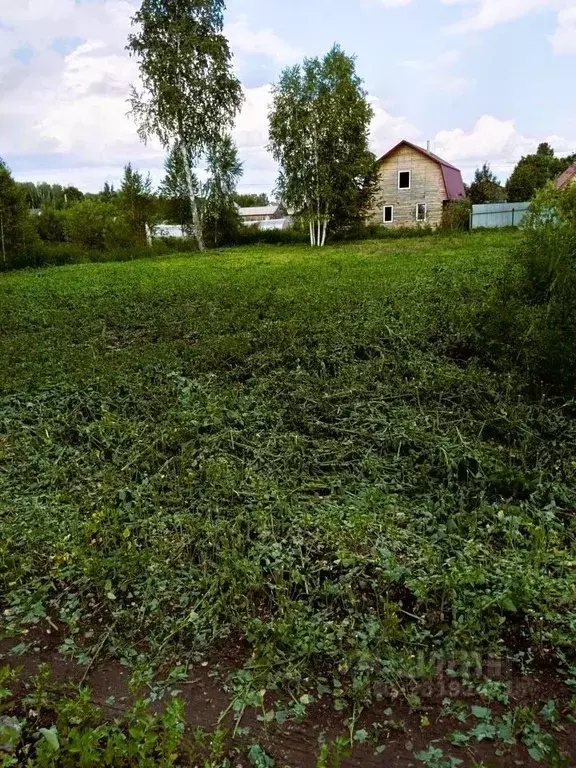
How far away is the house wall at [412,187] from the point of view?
27234 millimetres

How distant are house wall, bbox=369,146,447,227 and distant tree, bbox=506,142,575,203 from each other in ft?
21.9

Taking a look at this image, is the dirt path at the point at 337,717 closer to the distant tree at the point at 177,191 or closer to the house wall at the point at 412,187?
the distant tree at the point at 177,191

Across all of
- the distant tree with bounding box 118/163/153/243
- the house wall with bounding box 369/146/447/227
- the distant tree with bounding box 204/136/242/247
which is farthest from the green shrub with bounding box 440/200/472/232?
the distant tree with bounding box 118/163/153/243

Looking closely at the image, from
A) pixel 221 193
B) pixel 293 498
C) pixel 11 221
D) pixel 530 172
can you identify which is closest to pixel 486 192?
pixel 530 172

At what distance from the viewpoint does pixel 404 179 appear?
27844 millimetres

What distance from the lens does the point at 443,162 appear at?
27.6 m

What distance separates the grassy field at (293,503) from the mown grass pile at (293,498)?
12mm

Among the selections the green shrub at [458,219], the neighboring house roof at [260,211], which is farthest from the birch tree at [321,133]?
the neighboring house roof at [260,211]

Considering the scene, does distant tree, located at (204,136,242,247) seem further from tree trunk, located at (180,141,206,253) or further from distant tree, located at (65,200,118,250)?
distant tree, located at (65,200,118,250)

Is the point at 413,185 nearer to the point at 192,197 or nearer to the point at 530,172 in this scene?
the point at 530,172

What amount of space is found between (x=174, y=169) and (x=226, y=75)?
3.80 metres

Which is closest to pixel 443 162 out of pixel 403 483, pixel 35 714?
pixel 403 483

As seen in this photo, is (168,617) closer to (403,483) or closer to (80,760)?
(80,760)

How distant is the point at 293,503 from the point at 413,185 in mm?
27625
